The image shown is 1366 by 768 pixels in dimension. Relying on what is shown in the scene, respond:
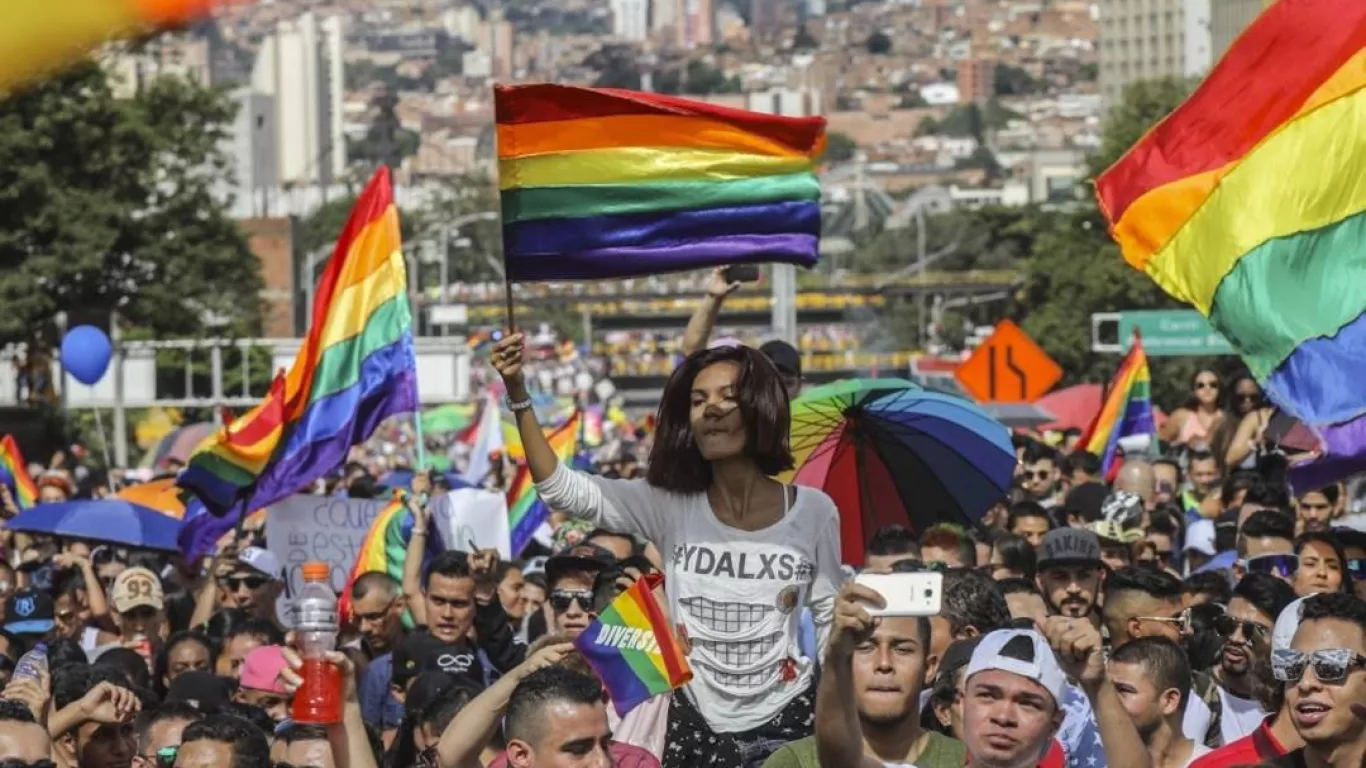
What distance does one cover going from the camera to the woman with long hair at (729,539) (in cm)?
766

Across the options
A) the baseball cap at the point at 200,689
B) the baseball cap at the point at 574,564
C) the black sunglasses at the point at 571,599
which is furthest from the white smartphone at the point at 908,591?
the baseball cap at the point at 200,689

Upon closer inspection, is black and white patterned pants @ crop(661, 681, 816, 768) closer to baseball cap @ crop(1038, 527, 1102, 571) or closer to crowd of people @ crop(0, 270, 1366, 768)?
crowd of people @ crop(0, 270, 1366, 768)

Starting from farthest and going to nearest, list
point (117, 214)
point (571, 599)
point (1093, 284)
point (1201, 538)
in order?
point (1093, 284) < point (117, 214) < point (1201, 538) < point (571, 599)

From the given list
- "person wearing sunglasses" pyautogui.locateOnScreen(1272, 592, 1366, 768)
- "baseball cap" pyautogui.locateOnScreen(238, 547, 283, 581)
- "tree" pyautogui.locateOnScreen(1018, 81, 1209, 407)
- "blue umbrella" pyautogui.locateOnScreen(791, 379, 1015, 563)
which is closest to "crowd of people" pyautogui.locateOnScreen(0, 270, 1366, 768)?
"person wearing sunglasses" pyautogui.locateOnScreen(1272, 592, 1366, 768)

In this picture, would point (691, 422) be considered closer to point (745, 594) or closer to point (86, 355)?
point (745, 594)

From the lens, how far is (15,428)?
163 feet

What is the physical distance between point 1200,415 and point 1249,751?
1279 cm

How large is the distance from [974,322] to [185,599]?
380ft

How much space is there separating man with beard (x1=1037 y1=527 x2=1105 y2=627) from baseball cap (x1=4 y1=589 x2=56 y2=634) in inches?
157

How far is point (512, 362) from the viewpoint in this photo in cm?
816

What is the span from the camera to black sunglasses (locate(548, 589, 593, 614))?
1013cm

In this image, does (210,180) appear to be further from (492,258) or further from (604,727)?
(492,258)

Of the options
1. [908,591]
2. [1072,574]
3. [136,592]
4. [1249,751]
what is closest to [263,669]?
[136,592]

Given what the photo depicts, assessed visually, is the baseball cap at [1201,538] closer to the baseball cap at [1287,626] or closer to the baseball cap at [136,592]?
the baseball cap at [136,592]
